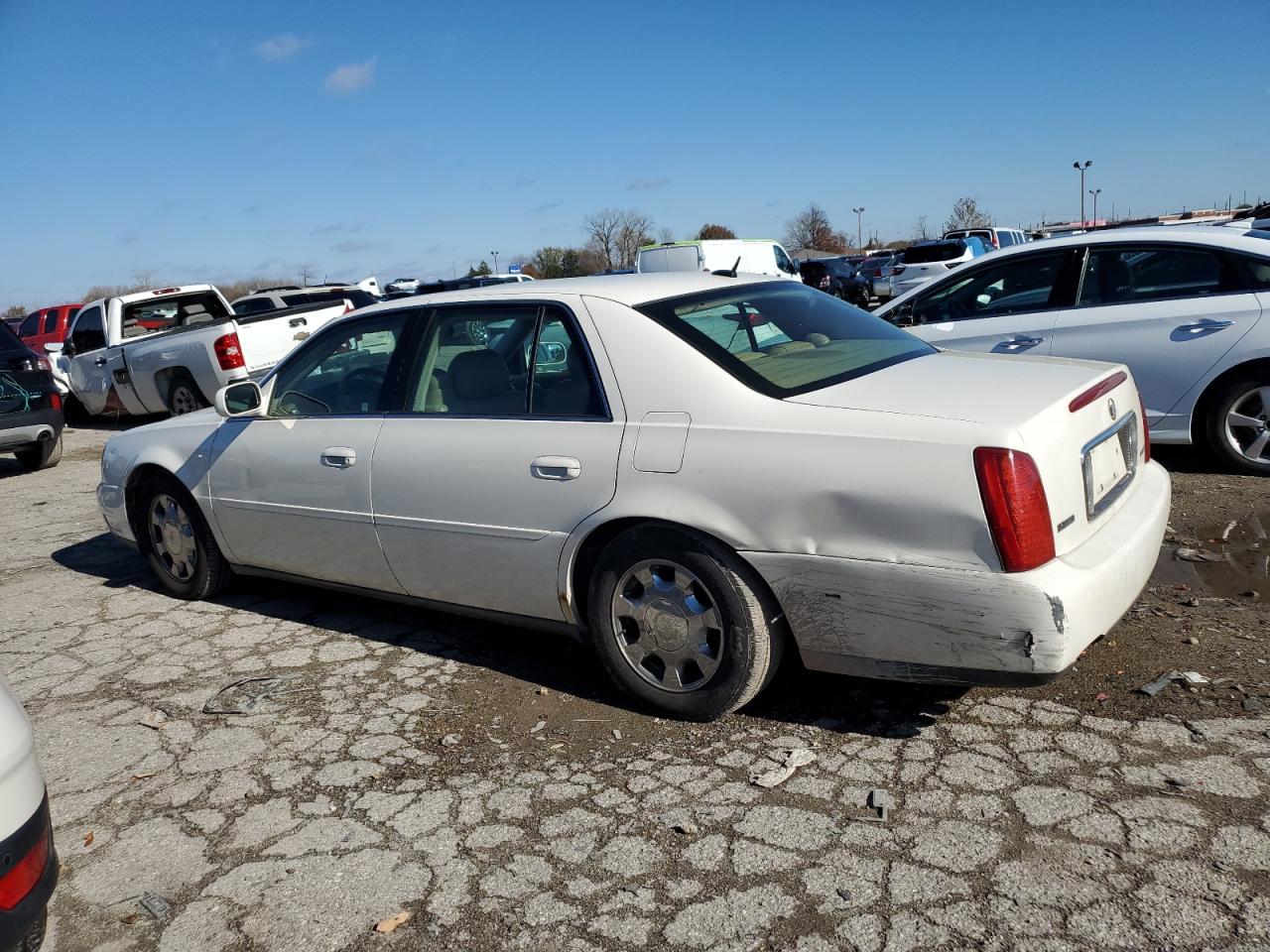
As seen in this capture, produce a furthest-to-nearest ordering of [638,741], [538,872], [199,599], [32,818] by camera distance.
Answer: [199,599] < [638,741] < [538,872] < [32,818]

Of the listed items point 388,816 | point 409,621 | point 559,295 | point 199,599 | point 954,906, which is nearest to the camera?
point 954,906

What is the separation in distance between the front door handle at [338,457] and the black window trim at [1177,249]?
16.2 feet

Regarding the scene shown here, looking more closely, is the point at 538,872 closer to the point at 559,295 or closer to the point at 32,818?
the point at 32,818

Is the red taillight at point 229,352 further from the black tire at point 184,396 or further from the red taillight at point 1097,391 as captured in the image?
the red taillight at point 1097,391

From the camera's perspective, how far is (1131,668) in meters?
3.83

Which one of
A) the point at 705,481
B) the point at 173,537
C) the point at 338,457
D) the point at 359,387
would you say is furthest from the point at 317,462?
the point at 705,481

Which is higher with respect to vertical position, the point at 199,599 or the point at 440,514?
the point at 440,514

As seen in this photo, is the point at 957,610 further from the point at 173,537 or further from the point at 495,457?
the point at 173,537

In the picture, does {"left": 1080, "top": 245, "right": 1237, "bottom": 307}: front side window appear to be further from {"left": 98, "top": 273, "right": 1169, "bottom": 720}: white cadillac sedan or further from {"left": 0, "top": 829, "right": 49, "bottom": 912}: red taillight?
{"left": 0, "top": 829, "right": 49, "bottom": 912}: red taillight

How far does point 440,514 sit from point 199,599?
221 centimetres

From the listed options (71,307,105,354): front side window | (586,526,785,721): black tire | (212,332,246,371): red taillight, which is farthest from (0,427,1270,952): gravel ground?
(71,307,105,354): front side window

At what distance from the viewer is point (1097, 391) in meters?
3.53

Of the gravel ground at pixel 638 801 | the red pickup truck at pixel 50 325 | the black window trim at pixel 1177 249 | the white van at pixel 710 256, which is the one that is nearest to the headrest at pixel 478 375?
the gravel ground at pixel 638 801

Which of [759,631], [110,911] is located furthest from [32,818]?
[759,631]
